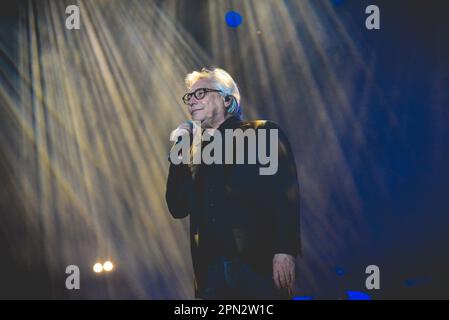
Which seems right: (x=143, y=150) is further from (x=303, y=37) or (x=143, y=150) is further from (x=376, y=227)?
(x=376, y=227)

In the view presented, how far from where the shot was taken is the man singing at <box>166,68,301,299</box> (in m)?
2.10

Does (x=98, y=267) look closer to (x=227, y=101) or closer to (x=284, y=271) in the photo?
(x=227, y=101)

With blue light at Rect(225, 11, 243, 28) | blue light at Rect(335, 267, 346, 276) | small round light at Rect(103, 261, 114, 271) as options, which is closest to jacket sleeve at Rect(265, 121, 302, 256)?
blue light at Rect(335, 267, 346, 276)

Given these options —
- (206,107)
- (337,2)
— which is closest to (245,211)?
(206,107)

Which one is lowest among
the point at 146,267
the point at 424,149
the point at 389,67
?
the point at 146,267

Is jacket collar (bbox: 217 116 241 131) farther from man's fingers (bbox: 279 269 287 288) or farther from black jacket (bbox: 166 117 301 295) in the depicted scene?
man's fingers (bbox: 279 269 287 288)

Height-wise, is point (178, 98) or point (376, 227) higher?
point (178, 98)

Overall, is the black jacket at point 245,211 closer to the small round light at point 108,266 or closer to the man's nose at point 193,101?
the man's nose at point 193,101

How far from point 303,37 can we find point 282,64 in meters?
0.31

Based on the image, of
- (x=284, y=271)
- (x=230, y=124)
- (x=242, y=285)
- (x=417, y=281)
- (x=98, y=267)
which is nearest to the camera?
(x=284, y=271)

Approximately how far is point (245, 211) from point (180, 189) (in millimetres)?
457

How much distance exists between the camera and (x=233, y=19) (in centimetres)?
379
